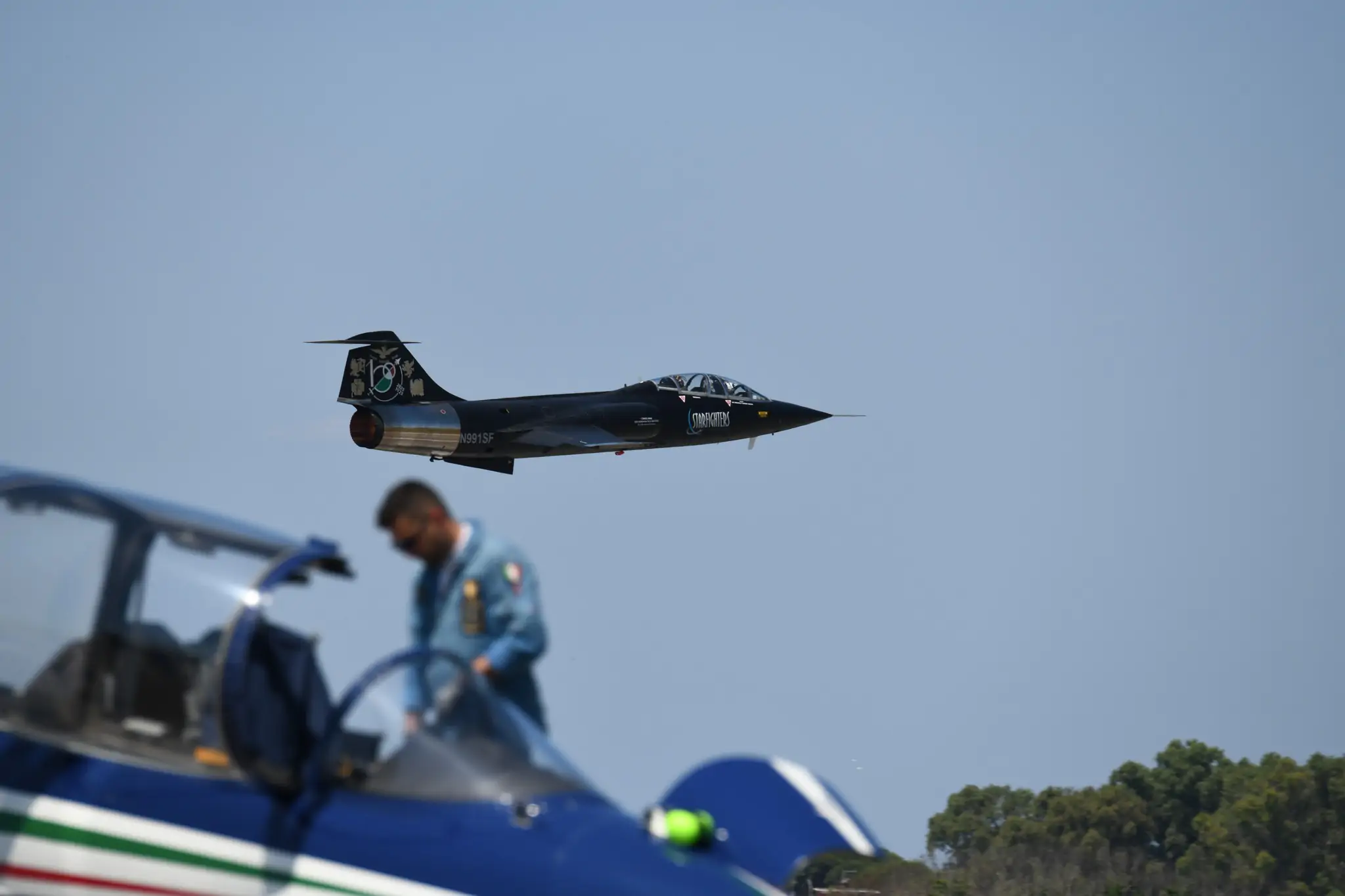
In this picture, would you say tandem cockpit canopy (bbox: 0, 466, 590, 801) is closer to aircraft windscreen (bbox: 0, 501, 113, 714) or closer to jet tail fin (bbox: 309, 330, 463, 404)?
aircraft windscreen (bbox: 0, 501, 113, 714)

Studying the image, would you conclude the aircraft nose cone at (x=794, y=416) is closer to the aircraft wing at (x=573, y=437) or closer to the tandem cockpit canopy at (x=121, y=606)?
the aircraft wing at (x=573, y=437)

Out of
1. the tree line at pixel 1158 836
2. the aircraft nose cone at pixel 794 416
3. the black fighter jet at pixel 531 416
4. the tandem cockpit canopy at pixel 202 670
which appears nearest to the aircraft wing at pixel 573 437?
the black fighter jet at pixel 531 416

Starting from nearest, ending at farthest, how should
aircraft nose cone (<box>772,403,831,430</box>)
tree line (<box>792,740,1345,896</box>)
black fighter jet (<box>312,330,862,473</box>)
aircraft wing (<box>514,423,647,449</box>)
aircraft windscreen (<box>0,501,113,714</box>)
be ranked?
aircraft windscreen (<box>0,501,113,714</box>) < tree line (<box>792,740,1345,896</box>) < black fighter jet (<box>312,330,862,473</box>) < aircraft wing (<box>514,423,647,449</box>) < aircraft nose cone (<box>772,403,831,430</box>)

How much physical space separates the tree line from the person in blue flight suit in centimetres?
1856

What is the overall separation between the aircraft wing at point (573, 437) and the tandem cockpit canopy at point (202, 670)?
40657 millimetres

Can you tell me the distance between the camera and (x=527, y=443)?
160 feet

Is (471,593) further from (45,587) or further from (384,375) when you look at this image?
(384,375)

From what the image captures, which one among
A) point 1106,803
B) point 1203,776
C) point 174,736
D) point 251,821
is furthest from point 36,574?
point 1203,776

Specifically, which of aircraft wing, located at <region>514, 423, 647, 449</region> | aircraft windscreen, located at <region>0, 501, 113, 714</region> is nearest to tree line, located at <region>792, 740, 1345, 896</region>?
aircraft wing, located at <region>514, 423, 647, 449</region>

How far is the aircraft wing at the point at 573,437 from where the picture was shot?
48719mm

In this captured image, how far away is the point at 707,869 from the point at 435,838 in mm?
993

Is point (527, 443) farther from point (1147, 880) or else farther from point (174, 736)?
point (174, 736)

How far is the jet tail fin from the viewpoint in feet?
154

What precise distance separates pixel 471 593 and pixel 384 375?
4015cm
